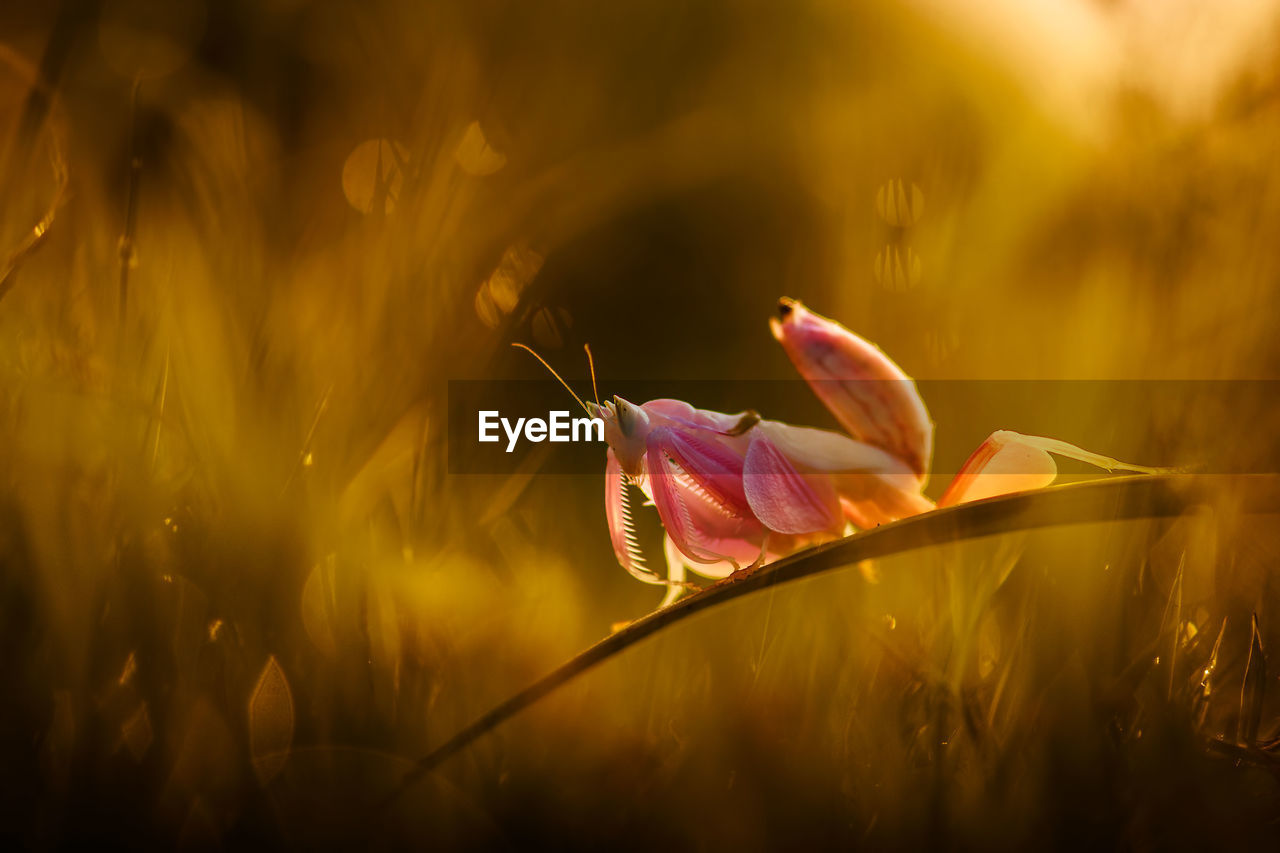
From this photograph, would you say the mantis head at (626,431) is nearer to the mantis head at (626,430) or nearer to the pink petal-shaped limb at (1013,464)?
the mantis head at (626,430)

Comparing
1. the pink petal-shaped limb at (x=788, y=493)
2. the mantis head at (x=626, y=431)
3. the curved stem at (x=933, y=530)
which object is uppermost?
the mantis head at (x=626, y=431)

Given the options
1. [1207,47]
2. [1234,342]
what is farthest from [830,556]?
[1207,47]

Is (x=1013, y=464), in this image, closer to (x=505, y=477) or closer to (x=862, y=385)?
(x=862, y=385)

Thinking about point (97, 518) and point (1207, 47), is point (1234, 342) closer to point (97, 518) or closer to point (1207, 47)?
point (1207, 47)

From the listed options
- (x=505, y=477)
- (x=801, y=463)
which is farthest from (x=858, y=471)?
(x=505, y=477)

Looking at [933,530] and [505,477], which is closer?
[933,530]

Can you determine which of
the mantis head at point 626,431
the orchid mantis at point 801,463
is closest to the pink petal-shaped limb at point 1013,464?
the orchid mantis at point 801,463

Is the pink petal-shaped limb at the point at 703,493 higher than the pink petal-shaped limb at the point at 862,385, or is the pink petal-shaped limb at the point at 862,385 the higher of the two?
the pink petal-shaped limb at the point at 862,385
